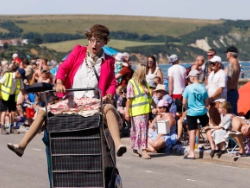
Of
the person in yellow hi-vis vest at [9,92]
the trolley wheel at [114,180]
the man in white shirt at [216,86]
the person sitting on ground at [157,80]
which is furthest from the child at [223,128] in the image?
the person in yellow hi-vis vest at [9,92]

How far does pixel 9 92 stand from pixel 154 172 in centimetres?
822

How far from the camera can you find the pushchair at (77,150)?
27.8 feet

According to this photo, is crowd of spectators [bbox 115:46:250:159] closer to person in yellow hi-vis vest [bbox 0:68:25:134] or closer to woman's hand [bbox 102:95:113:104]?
person in yellow hi-vis vest [bbox 0:68:25:134]

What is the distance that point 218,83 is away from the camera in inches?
642

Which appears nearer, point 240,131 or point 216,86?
point 240,131

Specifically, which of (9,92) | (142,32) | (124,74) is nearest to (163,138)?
(124,74)

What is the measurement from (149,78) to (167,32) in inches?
5714

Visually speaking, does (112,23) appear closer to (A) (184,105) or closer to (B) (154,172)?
(A) (184,105)

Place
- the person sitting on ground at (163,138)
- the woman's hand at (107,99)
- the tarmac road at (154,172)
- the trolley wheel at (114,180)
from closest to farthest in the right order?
the trolley wheel at (114,180) → the woman's hand at (107,99) → the tarmac road at (154,172) → the person sitting on ground at (163,138)

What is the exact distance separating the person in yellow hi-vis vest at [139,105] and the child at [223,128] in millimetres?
1377

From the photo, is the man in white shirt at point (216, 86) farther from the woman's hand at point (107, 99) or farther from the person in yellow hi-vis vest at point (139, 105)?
the woman's hand at point (107, 99)

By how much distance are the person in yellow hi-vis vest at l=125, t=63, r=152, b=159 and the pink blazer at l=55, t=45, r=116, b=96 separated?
6456 mm

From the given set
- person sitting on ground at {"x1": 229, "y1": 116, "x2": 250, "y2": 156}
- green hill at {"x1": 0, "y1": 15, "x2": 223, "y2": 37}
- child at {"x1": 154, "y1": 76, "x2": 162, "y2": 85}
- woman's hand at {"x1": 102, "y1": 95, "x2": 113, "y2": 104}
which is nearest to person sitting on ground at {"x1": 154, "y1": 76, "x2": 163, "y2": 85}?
child at {"x1": 154, "y1": 76, "x2": 162, "y2": 85}

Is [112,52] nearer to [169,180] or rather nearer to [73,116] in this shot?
[169,180]
